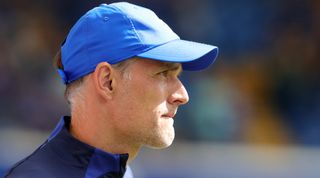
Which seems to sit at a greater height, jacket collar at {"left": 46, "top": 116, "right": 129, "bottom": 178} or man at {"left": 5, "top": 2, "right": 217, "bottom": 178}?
man at {"left": 5, "top": 2, "right": 217, "bottom": 178}

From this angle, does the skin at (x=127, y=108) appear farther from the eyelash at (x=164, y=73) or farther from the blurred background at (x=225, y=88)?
the blurred background at (x=225, y=88)

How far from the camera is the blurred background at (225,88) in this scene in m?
5.48

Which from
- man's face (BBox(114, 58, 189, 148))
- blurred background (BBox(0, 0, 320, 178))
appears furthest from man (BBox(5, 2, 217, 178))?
blurred background (BBox(0, 0, 320, 178))

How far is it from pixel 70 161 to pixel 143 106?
0.24 metres

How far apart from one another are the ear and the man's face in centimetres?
2

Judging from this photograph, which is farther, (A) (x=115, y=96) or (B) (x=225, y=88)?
(B) (x=225, y=88)

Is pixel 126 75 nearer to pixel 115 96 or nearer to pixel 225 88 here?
pixel 115 96

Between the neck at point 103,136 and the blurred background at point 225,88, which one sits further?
the blurred background at point 225,88

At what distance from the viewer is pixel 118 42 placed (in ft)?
5.98

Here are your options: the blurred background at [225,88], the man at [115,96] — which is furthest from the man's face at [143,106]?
the blurred background at [225,88]

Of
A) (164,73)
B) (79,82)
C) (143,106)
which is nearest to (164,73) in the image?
(164,73)

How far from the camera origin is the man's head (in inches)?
72.0

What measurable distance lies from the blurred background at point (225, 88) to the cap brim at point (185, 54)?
3.42m

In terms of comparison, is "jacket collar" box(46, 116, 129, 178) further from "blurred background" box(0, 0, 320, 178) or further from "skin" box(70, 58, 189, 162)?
"blurred background" box(0, 0, 320, 178)
